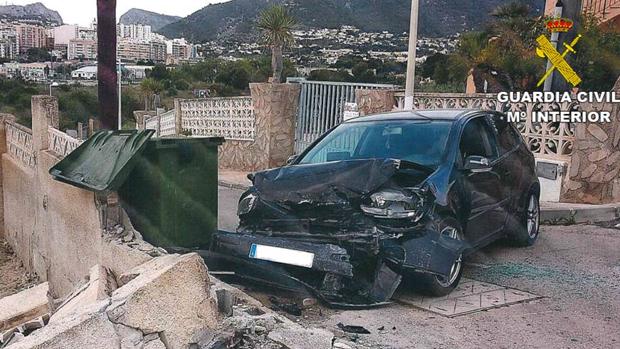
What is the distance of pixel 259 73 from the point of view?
4291 cm

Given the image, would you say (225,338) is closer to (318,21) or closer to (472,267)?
(472,267)

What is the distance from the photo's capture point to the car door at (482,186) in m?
5.68

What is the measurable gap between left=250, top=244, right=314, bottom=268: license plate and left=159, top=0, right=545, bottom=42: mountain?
34.6 metres

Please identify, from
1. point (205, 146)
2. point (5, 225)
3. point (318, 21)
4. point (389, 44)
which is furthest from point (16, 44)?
point (205, 146)

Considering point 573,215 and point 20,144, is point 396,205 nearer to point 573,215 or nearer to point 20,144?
point 573,215

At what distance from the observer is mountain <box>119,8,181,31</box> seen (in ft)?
277

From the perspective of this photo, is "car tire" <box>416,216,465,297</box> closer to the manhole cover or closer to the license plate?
the manhole cover

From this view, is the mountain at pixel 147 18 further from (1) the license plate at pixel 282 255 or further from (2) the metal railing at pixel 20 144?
(1) the license plate at pixel 282 255

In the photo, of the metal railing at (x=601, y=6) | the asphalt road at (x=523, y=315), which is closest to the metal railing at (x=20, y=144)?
the asphalt road at (x=523, y=315)

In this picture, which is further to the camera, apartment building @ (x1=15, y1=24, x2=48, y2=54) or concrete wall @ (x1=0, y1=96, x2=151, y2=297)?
apartment building @ (x1=15, y1=24, x2=48, y2=54)

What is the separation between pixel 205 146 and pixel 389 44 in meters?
43.8

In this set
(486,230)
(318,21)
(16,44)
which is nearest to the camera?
(486,230)

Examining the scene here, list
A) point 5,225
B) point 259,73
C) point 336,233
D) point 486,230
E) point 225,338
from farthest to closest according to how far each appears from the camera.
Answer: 1. point 259,73
2. point 5,225
3. point 486,230
4. point 336,233
5. point 225,338

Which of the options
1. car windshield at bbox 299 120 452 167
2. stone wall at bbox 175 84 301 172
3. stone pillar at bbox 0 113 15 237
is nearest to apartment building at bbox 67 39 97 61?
stone pillar at bbox 0 113 15 237
